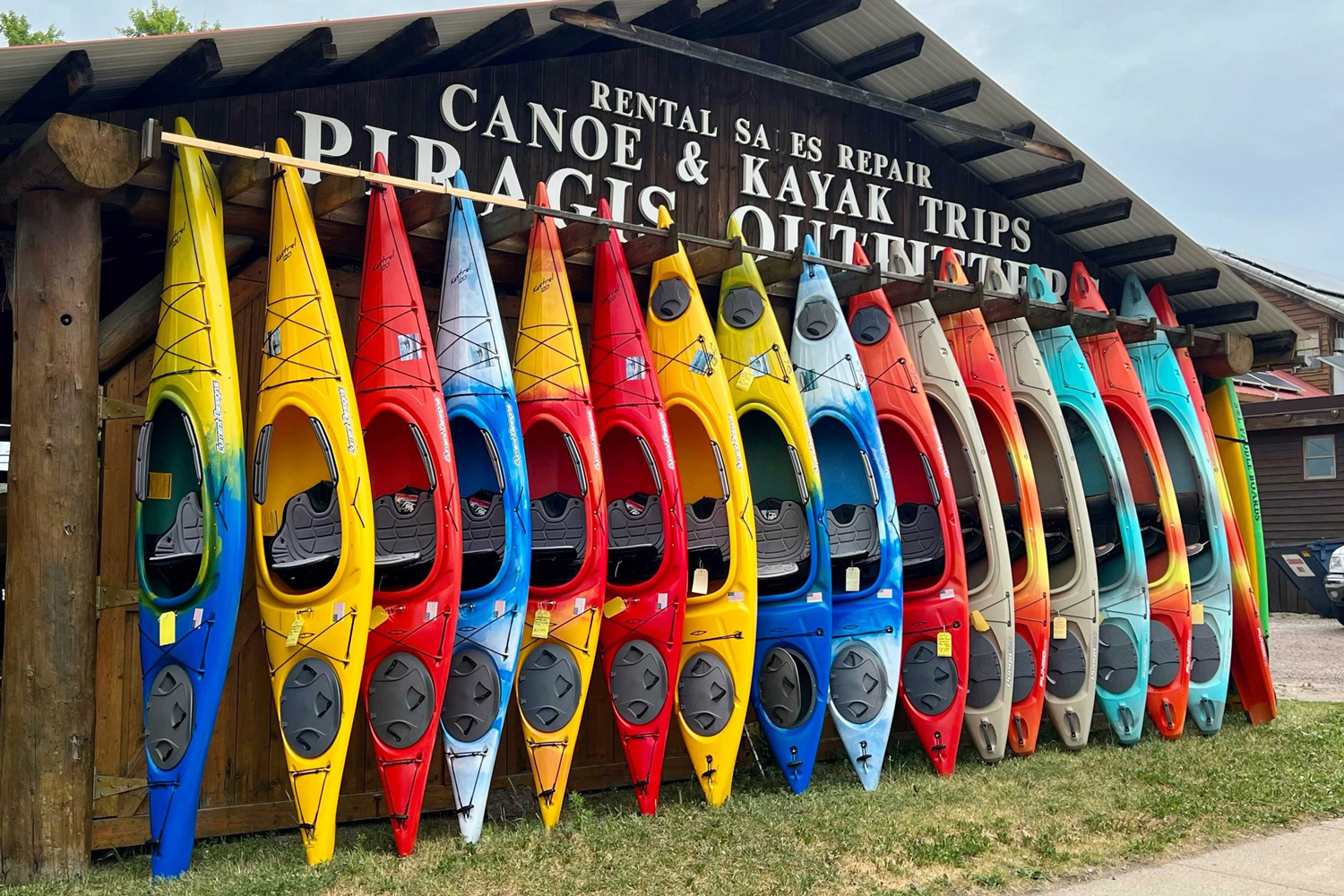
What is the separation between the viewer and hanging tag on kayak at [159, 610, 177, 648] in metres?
4.62

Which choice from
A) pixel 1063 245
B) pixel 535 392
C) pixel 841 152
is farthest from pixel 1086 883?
pixel 1063 245

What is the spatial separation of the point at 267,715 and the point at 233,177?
2.23m

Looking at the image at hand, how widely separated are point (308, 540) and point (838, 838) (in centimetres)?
244

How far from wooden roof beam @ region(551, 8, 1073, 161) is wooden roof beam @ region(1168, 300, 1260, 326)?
1615 millimetres

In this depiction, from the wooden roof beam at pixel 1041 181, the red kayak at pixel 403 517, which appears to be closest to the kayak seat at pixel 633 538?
the red kayak at pixel 403 517

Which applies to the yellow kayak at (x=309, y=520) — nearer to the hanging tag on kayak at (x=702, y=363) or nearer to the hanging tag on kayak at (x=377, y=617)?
the hanging tag on kayak at (x=377, y=617)

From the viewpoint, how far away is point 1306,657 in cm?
1186

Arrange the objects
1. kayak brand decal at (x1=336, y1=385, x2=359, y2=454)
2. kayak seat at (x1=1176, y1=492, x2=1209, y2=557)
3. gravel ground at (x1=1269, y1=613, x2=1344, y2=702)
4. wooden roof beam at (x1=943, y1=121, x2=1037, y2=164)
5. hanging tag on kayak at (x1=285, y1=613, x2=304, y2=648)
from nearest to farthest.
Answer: hanging tag on kayak at (x1=285, y1=613, x2=304, y2=648), kayak brand decal at (x1=336, y1=385, x2=359, y2=454), kayak seat at (x1=1176, y1=492, x2=1209, y2=557), wooden roof beam at (x1=943, y1=121, x2=1037, y2=164), gravel ground at (x1=1269, y1=613, x2=1344, y2=702)

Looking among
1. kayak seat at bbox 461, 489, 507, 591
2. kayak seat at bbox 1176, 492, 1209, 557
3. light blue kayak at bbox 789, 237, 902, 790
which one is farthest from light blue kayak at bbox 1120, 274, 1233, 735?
kayak seat at bbox 461, 489, 507, 591

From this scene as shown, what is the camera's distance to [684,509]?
20.0ft

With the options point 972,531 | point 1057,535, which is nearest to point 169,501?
point 972,531

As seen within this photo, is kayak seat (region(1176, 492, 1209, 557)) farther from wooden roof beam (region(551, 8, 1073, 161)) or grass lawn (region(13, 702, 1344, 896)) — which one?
wooden roof beam (region(551, 8, 1073, 161))

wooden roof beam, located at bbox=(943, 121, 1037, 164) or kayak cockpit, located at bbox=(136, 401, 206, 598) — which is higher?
wooden roof beam, located at bbox=(943, 121, 1037, 164)

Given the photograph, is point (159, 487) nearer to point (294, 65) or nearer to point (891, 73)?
point (294, 65)
